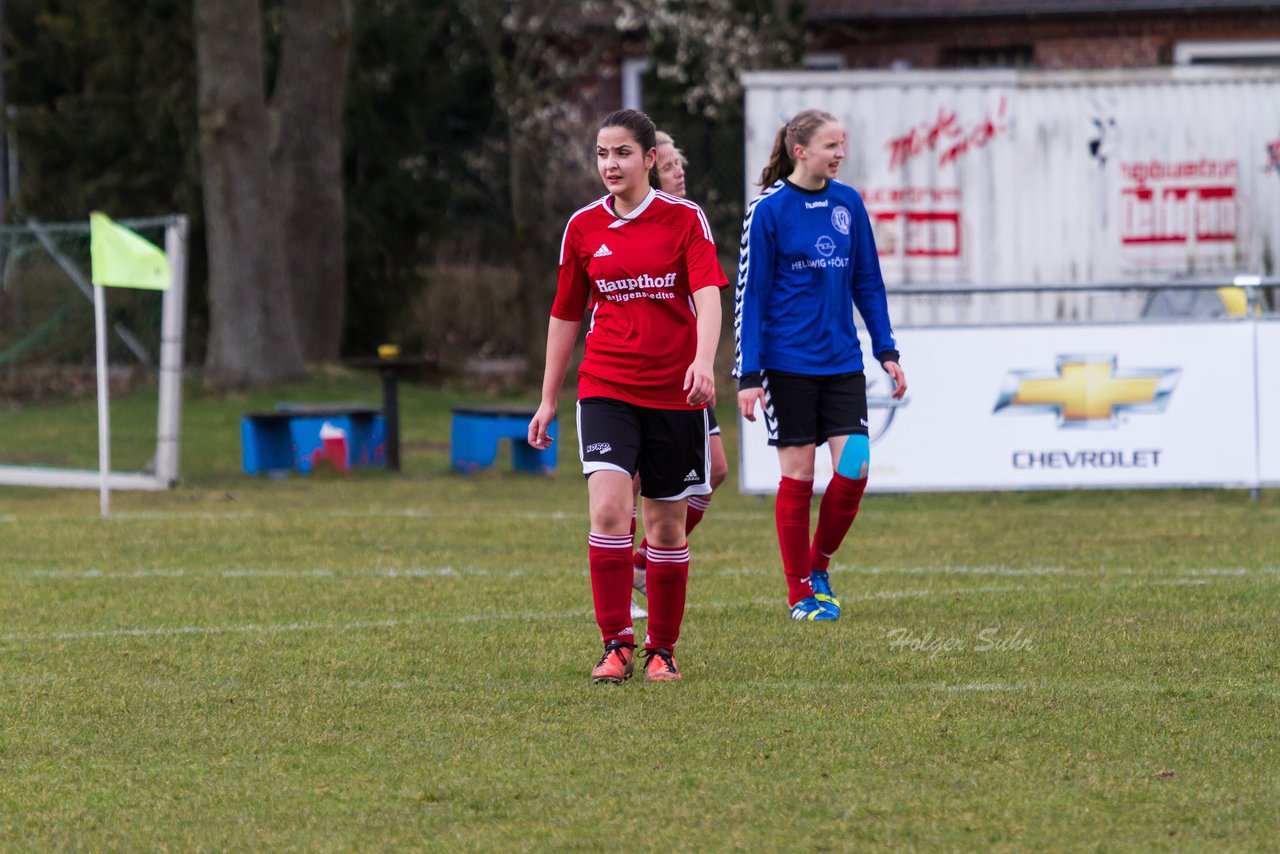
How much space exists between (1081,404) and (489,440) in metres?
5.69

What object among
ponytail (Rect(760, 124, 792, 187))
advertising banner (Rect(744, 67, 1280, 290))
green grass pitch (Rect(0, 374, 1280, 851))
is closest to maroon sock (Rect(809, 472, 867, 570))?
green grass pitch (Rect(0, 374, 1280, 851))

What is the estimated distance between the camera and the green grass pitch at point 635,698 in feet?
15.1

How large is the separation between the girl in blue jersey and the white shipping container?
927cm

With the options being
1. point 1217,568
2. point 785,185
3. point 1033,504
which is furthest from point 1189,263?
point 785,185

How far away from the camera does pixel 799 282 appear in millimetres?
7883

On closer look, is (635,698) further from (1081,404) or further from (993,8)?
(993,8)

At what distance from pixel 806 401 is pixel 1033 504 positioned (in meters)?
5.78

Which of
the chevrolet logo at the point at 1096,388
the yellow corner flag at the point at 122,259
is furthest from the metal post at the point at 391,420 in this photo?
the chevrolet logo at the point at 1096,388

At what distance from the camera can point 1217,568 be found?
938 cm

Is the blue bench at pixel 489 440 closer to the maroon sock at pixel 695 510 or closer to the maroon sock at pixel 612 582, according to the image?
the maroon sock at pixel 695 510

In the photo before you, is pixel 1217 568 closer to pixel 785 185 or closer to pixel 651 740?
pixel 785 185

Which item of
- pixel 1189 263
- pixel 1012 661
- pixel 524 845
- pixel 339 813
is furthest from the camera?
pixel 1189 263

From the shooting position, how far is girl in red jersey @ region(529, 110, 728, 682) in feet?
20.7

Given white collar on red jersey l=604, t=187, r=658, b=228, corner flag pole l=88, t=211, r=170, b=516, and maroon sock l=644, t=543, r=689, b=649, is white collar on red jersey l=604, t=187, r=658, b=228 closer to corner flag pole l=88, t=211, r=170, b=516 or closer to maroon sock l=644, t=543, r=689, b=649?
maroon sock l=644, t=543, r=689, b=649
